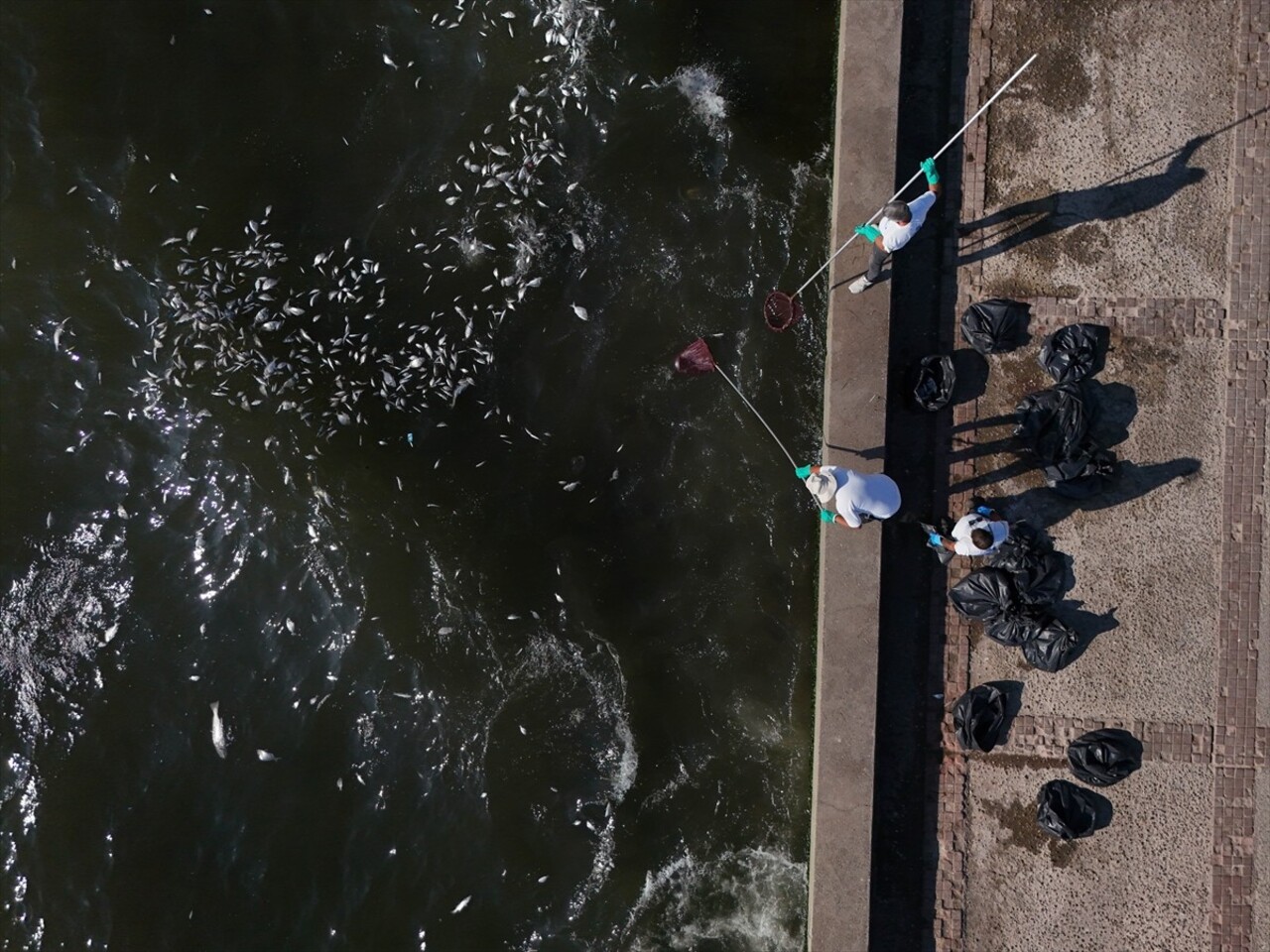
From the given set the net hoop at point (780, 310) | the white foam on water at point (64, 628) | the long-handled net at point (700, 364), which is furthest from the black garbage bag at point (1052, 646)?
the white foam on water at point (64, 628)

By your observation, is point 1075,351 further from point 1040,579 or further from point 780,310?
point 780,310

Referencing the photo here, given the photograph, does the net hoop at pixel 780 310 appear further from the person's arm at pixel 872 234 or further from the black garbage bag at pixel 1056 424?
the black garbage bag at pixel 1056 424

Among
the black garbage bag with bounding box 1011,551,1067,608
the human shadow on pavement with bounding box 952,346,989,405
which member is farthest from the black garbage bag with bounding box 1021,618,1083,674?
the human shadow on pavement with bounding box 952,346,989,405

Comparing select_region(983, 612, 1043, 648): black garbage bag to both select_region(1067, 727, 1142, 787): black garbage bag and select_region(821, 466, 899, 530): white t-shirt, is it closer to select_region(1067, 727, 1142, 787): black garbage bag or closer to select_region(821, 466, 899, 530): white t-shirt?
select_region(1067, 727, 1142, 787): black garbage bag

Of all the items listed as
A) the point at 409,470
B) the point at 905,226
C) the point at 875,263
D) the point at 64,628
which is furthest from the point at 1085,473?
the point at 64,628

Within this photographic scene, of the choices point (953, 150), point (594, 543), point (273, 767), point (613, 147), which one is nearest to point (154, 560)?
point (273, 767)

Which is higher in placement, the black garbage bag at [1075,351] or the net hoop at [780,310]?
the net hoop at [780,310]
